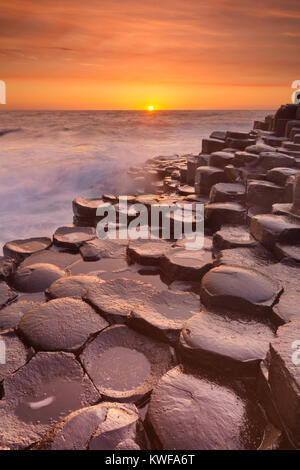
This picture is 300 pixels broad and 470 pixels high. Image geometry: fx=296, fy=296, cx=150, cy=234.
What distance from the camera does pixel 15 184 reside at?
11.9 metres

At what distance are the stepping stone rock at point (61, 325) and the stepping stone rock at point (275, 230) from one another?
1.65 meters

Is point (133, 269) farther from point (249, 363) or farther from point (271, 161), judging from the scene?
point (271, 161)

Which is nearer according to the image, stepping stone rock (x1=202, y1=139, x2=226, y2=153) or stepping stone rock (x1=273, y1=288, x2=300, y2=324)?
stepping stone rock (x1=273, y1=288, x2=300, y2=324)

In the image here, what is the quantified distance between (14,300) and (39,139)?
Answer: 25.4 m

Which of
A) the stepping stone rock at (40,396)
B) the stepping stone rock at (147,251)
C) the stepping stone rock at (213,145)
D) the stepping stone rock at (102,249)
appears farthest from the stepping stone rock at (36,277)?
the stepping stone rock at (213,145)

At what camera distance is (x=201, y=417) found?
134 centimetres

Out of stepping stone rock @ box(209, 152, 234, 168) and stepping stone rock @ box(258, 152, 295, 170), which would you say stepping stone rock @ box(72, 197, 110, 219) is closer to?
stepping stone rock @ box(209, 152, 234, 168)

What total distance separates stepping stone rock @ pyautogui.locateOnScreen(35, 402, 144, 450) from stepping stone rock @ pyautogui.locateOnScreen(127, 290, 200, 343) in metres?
0.59

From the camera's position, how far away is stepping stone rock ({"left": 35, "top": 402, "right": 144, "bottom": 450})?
1.25m

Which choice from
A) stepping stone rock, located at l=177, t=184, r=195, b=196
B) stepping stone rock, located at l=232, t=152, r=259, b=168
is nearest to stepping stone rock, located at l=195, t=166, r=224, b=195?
stepping stone rock, located at l=232, t=152, r=259, b=168

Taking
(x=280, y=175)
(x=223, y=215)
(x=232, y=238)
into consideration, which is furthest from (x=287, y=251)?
→ (x=280, y=175)

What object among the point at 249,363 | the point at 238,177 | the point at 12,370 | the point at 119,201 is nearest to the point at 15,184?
the point at 119,201

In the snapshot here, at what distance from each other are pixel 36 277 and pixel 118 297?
990 millimetres

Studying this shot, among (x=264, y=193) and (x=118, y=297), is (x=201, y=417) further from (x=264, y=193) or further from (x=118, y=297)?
(x=264, y=193)
